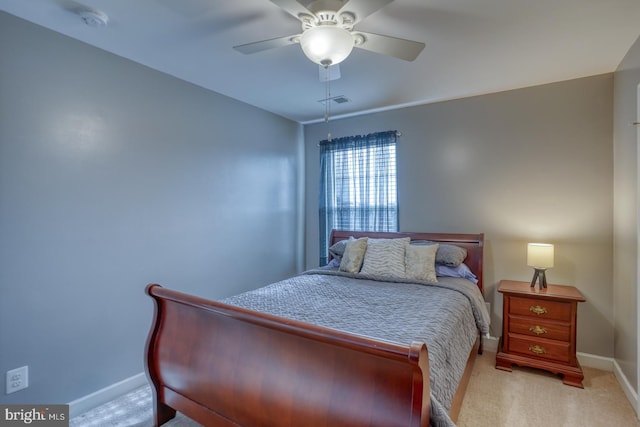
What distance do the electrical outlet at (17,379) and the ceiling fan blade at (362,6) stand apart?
2.76 metres

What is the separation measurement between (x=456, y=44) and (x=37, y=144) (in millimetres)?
2849

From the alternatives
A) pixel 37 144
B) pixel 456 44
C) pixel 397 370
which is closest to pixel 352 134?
pixel 456 44

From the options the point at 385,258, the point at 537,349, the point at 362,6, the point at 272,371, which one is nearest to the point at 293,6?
the point at 362,6

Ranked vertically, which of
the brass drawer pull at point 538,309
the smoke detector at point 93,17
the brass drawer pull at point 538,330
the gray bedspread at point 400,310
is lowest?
the brass drawer pull at point 538,330

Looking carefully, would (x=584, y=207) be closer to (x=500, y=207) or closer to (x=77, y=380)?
(x=500, y=207)

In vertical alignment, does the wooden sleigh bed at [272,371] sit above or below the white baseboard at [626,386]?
above

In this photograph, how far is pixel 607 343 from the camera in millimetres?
2730

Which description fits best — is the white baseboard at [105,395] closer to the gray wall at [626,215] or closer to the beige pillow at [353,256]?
the beige pillow at [353,256]

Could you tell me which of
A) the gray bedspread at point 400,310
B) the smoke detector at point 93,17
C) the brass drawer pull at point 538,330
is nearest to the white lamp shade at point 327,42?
the smoke detector at point 93,17

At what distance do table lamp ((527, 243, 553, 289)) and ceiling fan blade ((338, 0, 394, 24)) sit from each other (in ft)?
7.63

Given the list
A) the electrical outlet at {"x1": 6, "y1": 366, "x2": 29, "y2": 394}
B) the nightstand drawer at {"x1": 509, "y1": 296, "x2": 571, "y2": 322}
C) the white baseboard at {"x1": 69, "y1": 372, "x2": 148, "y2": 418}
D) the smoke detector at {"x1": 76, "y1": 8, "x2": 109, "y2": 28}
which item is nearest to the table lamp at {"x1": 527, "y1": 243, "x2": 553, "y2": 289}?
the nightstand drawer at {"x1": 509, "y1": 296, "x2": 571, "y2": 322}

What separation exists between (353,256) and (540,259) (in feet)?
5.16

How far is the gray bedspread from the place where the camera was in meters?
1.52

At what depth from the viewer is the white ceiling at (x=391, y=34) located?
72.4 inches
